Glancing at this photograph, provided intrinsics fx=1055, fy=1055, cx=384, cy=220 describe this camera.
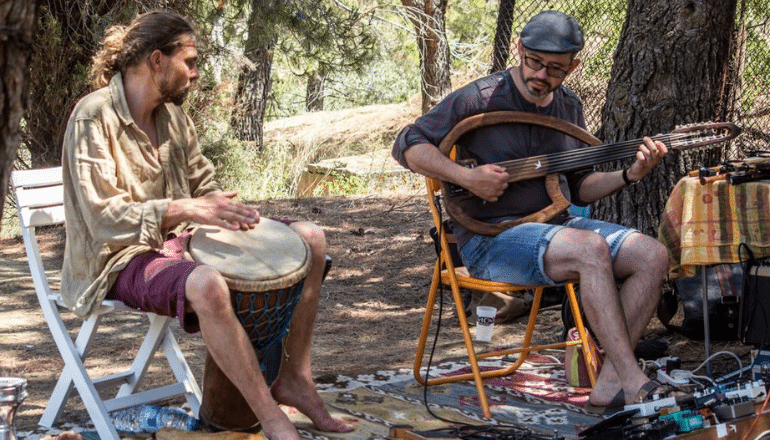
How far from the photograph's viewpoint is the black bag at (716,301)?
4.57 metres

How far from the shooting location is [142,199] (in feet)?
11.9

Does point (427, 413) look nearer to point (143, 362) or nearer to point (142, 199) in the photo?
point (143, 362)

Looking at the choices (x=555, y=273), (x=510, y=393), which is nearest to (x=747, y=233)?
(x=555, y=273)

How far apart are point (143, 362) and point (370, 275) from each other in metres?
3.29

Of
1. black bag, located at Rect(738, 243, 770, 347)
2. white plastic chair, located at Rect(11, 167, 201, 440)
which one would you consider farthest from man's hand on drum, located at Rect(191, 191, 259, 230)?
black bag, located at Rect(738, 243, 770, 347)

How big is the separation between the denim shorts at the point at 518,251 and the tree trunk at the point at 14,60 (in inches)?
97.0

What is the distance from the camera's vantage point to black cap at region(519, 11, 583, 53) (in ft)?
13.4

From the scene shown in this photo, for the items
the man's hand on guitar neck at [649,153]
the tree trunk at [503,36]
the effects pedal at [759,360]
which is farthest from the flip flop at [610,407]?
the tree trunk at [503,36]

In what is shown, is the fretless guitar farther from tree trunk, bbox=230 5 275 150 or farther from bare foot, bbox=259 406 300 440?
tree trunk, bbox=230 5 275 150

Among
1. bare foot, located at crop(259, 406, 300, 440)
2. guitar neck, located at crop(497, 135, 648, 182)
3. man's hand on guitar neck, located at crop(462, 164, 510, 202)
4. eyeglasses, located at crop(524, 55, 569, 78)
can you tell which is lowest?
bare foot, located at crop(259, 406, 300, 440)

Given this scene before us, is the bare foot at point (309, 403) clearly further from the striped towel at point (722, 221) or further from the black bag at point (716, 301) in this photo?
the black bag at point (716, 301)

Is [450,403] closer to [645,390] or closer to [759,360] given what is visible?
[645,390]

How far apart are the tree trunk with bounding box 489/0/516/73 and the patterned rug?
3252mm

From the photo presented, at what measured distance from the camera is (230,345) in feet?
11.0
